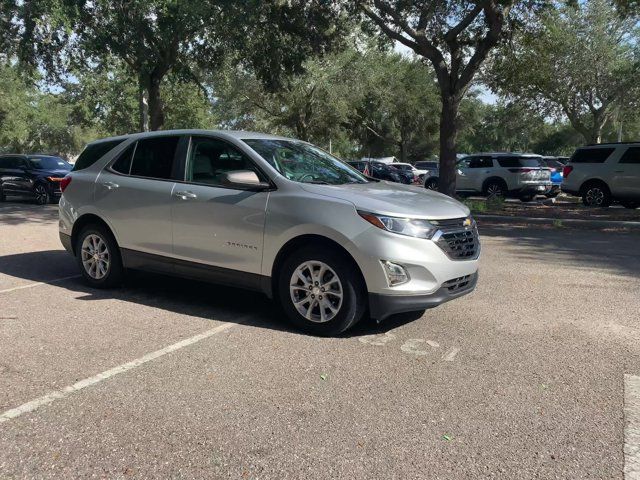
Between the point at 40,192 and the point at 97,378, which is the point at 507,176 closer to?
the point at 40,192

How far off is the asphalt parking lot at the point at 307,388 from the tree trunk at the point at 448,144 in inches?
369

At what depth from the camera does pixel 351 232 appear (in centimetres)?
459

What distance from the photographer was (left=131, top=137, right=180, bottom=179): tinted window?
5.92 meters

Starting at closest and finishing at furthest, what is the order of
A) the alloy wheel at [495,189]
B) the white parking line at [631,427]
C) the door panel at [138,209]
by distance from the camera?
1. the white parking line at [631,427]
2. the door panel at [138,209]
3. the alloy wheel at [495,189]

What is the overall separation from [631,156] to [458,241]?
13706 millimetres

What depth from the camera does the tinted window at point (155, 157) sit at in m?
5.92

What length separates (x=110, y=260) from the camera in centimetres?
623

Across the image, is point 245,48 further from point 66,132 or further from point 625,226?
point 66,132

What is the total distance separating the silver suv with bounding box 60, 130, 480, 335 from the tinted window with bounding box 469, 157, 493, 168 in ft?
49.5

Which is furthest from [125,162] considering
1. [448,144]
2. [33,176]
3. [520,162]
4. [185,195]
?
[520,162]

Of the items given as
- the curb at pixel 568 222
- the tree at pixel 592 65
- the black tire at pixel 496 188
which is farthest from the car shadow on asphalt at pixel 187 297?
the tree at pixel 592 65

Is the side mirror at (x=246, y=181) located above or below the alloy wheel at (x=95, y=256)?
above

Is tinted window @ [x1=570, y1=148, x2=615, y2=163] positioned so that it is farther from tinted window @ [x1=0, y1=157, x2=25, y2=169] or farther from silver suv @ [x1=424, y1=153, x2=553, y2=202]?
tinted window @ [x1=0, y1=157, x2=25, y2=169]

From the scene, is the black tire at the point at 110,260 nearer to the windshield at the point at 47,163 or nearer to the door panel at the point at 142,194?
the door panel at the point at 142,194
